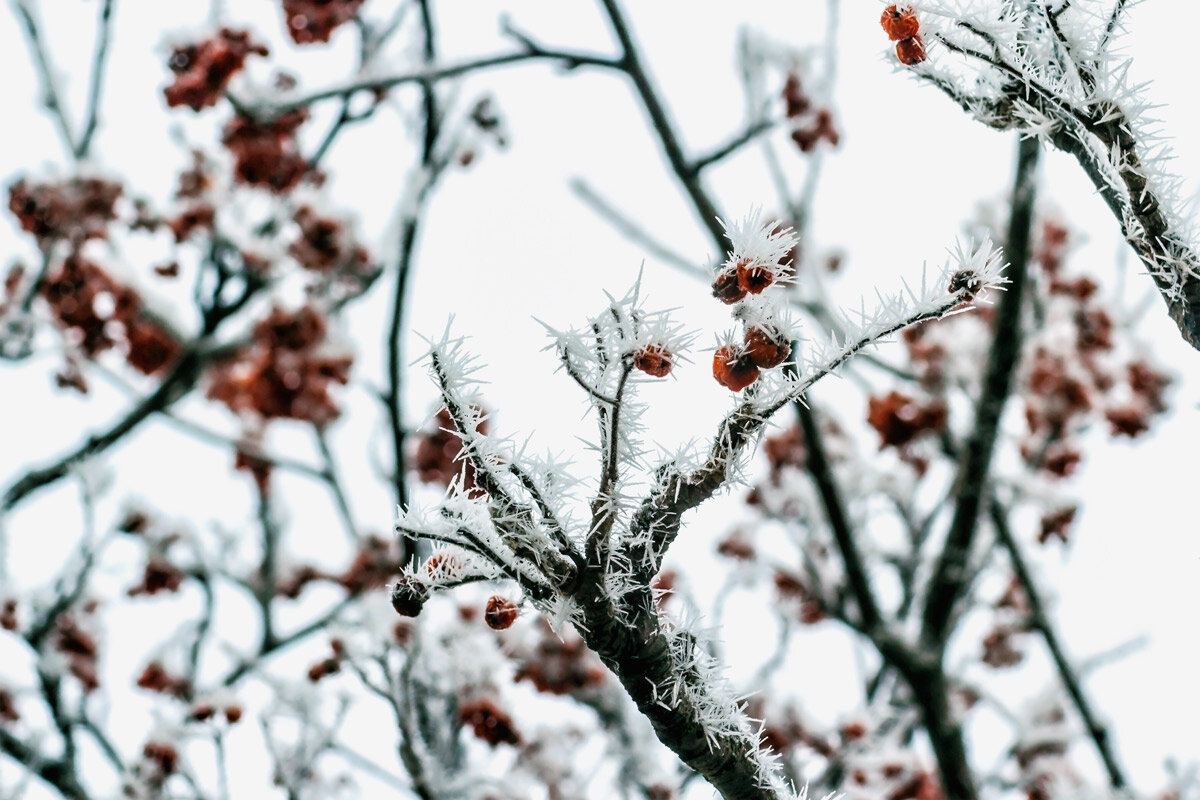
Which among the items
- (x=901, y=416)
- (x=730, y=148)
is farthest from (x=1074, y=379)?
(x=730, y=148)

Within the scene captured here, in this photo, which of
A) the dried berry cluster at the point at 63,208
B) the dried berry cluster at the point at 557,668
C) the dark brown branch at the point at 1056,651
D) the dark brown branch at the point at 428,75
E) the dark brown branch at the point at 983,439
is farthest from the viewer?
the dark brown branch at the point at 1056,651

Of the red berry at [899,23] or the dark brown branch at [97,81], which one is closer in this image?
the red berry at [899,23]

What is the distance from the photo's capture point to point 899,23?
1.25 meters

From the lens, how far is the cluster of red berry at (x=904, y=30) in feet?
4.11

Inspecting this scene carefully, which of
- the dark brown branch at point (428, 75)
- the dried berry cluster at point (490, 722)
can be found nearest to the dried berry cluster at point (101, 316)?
the dark brown branch at point (428, 75)

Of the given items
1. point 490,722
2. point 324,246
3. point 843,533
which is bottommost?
point 490,722

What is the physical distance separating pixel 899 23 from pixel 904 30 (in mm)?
12

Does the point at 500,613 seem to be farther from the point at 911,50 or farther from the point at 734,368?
the point at 911,50

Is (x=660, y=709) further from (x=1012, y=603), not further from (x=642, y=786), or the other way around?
(x=1012, y=603)

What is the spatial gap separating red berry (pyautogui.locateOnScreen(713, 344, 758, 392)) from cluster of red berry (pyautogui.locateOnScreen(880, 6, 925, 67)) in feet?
1.60

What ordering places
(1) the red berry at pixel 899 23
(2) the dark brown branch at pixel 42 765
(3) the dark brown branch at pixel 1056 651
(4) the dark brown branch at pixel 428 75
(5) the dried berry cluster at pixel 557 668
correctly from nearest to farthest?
(1) the red berry at pixel 899 23 → (4) the dark brown branch at pixel 428 75 → (2) the dark brown branch at pixel 42 765 → (5) the dried berry cluster at pixel 557 668 → (3) the dark brown branch at pixel 1056 651

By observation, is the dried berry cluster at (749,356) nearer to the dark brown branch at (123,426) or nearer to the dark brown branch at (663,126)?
the dark brown branch at (663,126)

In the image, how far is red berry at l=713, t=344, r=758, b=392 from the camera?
1.16 metres

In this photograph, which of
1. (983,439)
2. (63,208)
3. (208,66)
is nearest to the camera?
(983,439)
